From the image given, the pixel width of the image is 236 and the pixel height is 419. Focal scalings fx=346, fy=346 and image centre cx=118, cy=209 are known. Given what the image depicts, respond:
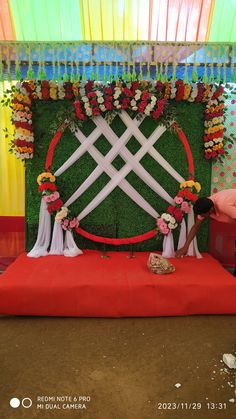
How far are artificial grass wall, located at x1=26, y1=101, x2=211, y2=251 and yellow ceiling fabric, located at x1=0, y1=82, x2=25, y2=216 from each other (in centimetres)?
15

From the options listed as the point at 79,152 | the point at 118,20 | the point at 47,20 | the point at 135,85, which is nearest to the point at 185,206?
the point at 79,152

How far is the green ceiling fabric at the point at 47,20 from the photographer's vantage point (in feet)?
11.2

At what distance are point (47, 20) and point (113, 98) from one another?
3.47 feet

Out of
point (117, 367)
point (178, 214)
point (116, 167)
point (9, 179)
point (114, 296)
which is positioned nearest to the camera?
point (117, 367)

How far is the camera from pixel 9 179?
14.3 feet

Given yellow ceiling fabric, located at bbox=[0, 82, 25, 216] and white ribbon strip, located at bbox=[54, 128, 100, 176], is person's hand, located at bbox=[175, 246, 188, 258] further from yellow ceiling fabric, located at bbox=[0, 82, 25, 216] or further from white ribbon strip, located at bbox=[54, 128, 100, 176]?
yellow ceiling fabric, located at bbox=[0, 82, 25, 216]

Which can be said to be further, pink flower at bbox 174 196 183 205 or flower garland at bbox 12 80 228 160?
pink flower at bbox 174 196 183 205

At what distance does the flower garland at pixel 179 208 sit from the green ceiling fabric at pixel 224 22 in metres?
1.57

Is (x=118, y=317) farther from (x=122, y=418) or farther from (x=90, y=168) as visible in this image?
(x=90, y=168)

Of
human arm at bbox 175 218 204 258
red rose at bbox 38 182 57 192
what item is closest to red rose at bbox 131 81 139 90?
red rose at bbox 38 182 57 192

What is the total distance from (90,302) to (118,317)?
29 cm

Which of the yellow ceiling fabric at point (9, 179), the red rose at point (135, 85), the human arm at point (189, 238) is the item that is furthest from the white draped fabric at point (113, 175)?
the yellow ceiling fabric at point (9, 179)

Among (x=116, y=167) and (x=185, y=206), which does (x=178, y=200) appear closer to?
(x=185, y=206)

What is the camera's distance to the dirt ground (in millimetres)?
2016
